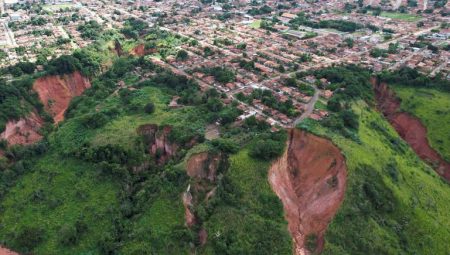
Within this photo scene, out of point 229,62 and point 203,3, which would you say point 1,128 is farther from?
point 203,3

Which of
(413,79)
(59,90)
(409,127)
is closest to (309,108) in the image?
(409,127)

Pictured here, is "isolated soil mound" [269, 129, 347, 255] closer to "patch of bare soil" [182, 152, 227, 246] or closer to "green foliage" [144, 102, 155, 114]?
"patch of bare soil" [182, 152, 227, 246]

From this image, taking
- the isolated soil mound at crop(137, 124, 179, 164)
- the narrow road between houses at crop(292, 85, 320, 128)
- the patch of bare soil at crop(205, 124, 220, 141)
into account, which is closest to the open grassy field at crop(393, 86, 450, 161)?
the narrow road between houses at crop(292, 85, 320, 128)

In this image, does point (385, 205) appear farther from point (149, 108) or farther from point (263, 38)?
point (263, 38)

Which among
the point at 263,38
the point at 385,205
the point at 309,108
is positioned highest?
the point at 263,38

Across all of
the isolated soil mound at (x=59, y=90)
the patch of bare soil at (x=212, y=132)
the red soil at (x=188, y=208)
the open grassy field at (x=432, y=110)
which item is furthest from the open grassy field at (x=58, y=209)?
the open grassy field at (x=432, y=110)

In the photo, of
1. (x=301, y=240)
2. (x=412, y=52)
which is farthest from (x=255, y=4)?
(x=301, y=240)
